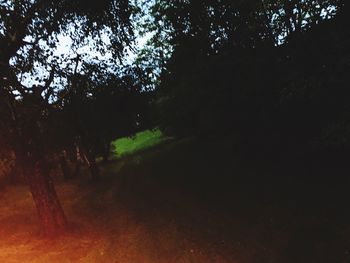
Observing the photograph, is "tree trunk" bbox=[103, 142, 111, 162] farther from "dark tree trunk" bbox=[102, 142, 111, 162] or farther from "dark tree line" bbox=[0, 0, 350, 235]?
"dark tree line" bbox=[0, 0, 350, 235]

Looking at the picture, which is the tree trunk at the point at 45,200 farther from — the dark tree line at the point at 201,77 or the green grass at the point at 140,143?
the green grass at the point at 140,143

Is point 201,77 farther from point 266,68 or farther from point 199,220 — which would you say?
point 199,220

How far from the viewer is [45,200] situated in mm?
13422

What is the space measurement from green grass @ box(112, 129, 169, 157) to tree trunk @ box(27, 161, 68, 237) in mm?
27310

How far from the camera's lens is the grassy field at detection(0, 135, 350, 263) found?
1131 centimetres

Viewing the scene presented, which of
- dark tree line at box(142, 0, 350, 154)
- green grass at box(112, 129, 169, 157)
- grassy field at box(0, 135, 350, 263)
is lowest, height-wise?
grassy field at box(0, 135, 350, 263)

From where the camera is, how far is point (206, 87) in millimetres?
22094

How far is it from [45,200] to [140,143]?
117 feet

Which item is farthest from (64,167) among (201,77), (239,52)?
(239,52)

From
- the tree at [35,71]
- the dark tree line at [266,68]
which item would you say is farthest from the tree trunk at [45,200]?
the dark tree line at [266,68]

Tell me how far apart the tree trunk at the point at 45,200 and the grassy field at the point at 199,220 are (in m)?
0.46

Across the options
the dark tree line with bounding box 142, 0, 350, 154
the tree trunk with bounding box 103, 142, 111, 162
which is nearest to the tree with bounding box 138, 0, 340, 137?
the dark tree line with bounding box 142, 0, 350, 154

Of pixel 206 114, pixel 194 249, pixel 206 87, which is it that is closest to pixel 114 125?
pixel 206 114

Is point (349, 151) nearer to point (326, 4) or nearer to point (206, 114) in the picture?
point (326, 4)
